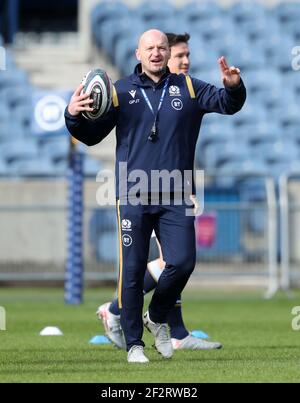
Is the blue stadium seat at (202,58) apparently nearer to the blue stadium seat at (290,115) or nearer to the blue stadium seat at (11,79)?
the blue stadium seat at (290,115)

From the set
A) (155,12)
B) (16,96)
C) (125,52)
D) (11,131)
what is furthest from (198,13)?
(11,131)

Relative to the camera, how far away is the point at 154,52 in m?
8.01

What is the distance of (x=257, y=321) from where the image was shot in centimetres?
1269

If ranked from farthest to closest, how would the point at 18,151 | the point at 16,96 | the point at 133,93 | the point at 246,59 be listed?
the point at 246,59, the point at 16,96, the point at 18,151, the point at 133,93

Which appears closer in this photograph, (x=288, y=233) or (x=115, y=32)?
(x=288, y=233)

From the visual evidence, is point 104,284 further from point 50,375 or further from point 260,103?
point 50,375

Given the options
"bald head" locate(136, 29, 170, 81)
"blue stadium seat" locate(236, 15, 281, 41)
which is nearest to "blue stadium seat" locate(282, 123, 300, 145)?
"blue stadium seat" locate(236, 15, 281, 41)

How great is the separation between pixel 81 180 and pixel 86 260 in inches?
81.0

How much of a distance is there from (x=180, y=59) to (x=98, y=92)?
1.80 m

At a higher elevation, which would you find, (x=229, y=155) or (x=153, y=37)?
(x=153, y=37)

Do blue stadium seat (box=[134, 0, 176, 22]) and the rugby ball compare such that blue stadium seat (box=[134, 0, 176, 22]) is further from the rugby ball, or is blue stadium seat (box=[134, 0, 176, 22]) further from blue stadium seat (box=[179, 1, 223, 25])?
→ the rugby ball

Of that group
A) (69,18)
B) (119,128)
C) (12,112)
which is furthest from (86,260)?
(69,18)

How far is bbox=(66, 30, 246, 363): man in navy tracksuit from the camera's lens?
7969 mm
